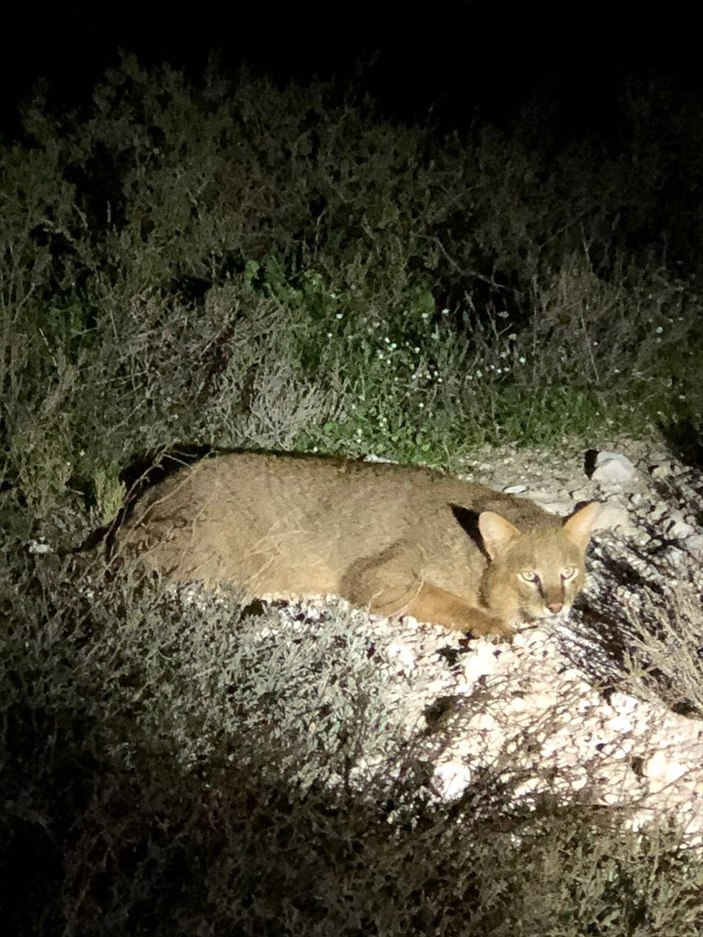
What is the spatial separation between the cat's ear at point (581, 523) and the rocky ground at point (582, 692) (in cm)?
35

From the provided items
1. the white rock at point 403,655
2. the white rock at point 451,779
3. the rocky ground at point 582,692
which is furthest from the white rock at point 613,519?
the white rock at point 451,779

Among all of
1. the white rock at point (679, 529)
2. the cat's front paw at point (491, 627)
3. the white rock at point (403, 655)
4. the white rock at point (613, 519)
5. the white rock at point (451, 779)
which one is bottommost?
the white rock at point (403, 655)

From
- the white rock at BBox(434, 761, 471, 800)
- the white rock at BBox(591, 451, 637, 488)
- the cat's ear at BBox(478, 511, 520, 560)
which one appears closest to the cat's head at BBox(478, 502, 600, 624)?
the cat's ear at BBox(478, 511, 520, 560)

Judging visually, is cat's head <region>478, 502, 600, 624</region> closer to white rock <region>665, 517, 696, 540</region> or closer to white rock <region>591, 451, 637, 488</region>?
white rock <region>665, 517, 696, 540</region>

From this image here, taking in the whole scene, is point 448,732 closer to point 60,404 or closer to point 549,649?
point 549,649

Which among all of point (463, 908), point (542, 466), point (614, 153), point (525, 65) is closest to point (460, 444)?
point (542, 466)

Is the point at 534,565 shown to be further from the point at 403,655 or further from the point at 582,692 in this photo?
the point at 403,655

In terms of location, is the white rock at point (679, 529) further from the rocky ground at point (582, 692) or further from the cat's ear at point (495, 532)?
the cat's ear at point (495, 532)

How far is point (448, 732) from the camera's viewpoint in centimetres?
382

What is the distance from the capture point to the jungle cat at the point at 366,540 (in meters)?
4.45

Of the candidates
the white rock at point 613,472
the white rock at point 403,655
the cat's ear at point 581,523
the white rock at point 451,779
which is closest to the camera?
the white rock at point 451,779

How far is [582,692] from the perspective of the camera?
419cm

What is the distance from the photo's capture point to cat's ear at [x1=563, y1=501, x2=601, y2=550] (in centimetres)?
446

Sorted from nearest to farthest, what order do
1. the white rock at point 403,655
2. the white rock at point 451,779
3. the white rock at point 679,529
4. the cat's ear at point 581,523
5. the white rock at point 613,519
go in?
the white rock at point 451,779 → the white rock at point 403,655 → the cat's ear at point 581,523 → the white rock at point 679,529 → the white rock at point 613,519
